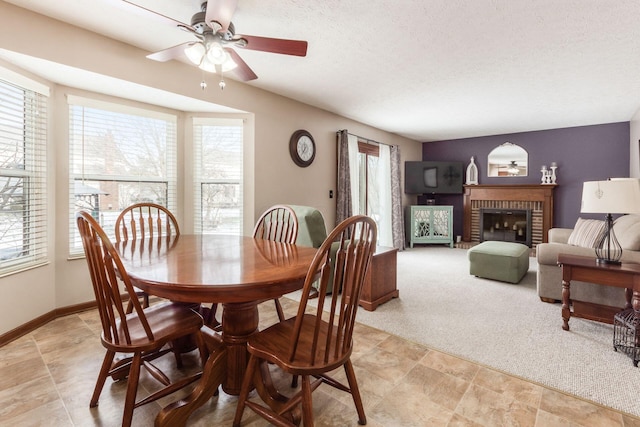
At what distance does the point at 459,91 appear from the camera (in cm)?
388

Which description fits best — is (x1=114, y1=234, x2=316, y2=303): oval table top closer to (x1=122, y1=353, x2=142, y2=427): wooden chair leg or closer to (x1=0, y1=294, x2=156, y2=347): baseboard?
(x1=122, y1=353, x2=142, y2=427): wooden chair leg

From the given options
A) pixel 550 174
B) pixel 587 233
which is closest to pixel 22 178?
pixel 587 233

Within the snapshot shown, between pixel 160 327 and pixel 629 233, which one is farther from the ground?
pixel 629 233

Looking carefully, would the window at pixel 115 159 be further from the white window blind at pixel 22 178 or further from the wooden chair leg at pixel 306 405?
the wooden chair leg at pixel 306 405

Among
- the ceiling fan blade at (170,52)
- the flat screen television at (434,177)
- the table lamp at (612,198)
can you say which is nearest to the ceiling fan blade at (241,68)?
the ceiling fan blade at (170,52)

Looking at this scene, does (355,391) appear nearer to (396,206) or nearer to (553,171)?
(396,206)

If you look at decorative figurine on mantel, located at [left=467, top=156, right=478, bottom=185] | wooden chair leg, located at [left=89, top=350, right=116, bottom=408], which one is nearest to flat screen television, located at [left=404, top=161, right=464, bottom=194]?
decorative figurine on mantel, located at [left=467, top=156, right=478, bottom=185]

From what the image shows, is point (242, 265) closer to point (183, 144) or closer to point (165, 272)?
point (165, 272)

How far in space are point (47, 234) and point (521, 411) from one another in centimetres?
365

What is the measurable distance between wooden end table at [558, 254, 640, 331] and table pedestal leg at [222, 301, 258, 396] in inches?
97.4

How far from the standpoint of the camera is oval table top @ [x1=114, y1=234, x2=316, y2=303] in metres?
1.23

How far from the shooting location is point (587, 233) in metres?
3.32

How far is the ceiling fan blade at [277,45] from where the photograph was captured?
1957mm

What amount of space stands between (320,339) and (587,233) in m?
3.40
